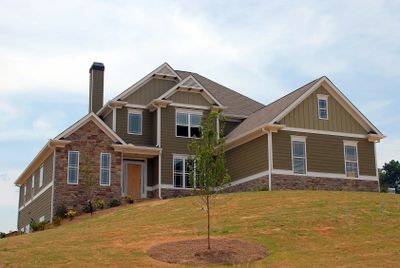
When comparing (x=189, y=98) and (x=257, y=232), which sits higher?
(x=189, y=98)

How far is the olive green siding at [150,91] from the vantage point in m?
38.9

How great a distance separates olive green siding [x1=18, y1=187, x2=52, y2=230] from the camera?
113ft

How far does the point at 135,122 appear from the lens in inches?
1524

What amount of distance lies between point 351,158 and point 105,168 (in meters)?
13.9

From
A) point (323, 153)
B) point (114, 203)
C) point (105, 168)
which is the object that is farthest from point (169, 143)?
point (323, 153)

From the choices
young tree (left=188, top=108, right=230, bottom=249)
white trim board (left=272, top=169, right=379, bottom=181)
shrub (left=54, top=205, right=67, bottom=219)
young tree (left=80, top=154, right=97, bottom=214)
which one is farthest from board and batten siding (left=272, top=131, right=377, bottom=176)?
young tree (left=188, top=108, right=230, bottom=249)

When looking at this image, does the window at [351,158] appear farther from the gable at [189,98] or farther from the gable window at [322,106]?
the gable at [189,98]

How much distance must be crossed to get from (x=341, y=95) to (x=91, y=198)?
1523 centimetres

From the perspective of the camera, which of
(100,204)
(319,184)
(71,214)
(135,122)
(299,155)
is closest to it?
(71,214)

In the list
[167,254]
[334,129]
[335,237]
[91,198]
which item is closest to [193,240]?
[167,254]

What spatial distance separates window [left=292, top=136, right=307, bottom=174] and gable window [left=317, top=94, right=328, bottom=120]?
2.03m

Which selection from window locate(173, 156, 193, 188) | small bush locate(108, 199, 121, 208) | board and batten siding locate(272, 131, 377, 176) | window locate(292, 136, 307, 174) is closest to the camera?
board and batten siding locate(272, 131, 377, 176)

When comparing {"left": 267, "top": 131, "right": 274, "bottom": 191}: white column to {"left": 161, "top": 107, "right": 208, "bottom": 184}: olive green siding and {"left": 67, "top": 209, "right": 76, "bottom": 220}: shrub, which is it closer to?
{"left": 161, "top": 107, "right": 208, "bottom": 184}: olive green siding

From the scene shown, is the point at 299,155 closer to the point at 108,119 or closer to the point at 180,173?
the point at 180,173
